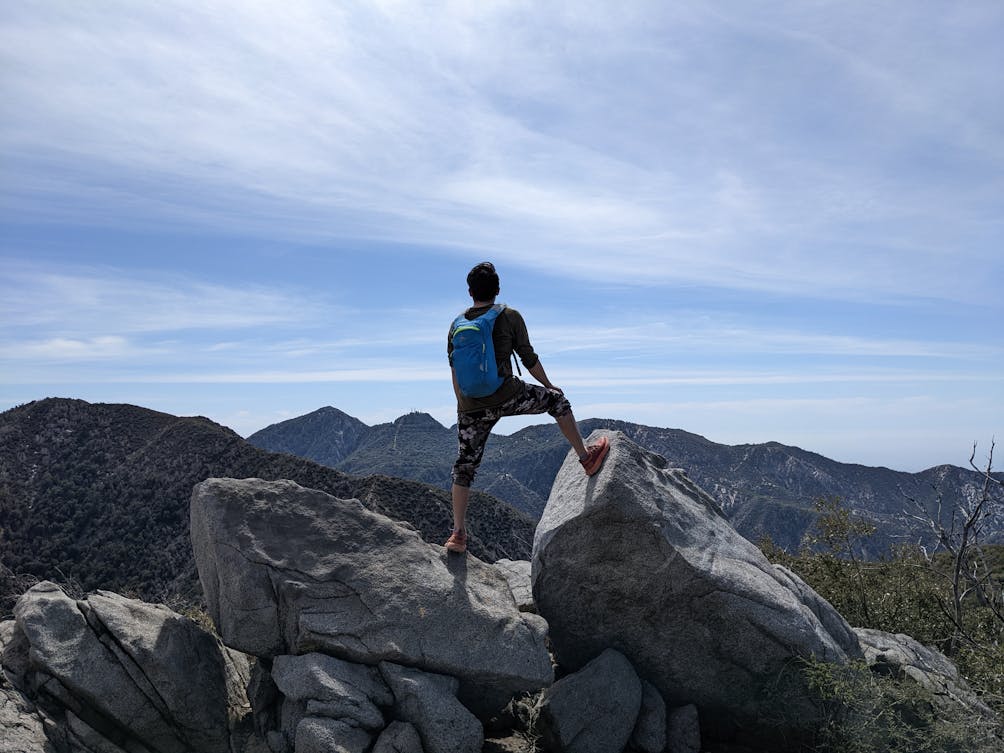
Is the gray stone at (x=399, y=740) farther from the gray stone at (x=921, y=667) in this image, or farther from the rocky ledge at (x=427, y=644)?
the gray stone at (x=921, y=667)

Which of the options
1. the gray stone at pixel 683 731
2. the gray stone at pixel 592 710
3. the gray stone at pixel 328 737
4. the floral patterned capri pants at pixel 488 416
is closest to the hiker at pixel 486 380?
the floral patterned capri pants at pixel 488 416

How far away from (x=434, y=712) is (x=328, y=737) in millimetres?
1207

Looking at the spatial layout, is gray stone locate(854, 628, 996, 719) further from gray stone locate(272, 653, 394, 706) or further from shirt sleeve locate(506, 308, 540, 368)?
gray stone locate(272, 653, 394, 706)

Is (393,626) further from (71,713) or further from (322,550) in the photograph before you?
A: (71,713)

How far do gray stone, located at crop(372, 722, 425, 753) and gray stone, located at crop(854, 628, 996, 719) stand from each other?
276 inches

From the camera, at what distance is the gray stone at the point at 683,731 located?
29.9ft

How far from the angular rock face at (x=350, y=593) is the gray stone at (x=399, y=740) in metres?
0.83

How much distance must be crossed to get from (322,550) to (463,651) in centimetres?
234

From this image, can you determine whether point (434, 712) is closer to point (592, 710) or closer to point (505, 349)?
point (592, 710)

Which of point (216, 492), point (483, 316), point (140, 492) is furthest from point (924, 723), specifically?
point (140, 492)

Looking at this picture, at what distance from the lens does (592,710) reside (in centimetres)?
877

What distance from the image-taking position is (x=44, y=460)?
87.9 meters

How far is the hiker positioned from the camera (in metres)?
9.00

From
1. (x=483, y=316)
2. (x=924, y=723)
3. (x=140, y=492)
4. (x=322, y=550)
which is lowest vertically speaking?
(x=140, y=492)
